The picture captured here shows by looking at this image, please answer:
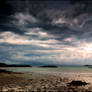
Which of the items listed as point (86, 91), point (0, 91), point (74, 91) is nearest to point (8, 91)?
point (0, 91)

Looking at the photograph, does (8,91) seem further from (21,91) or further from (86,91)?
(86,91)

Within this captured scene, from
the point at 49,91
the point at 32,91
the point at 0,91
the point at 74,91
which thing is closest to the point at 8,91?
the point at 0,91

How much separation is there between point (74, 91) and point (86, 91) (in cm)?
193

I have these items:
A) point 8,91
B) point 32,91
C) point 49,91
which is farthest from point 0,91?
point 49,91

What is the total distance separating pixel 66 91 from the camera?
20484 millimetres

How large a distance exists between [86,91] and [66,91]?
3.22 metres

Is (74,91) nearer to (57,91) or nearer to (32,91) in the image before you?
(57,91)

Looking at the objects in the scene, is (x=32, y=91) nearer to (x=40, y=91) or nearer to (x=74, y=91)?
(x=40, y=91)

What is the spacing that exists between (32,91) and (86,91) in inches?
332

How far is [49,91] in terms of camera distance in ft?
67.1

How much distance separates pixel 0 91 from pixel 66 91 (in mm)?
9936

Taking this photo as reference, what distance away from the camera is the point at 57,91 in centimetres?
2045

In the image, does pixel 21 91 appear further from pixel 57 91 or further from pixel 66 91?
pixel 66 91

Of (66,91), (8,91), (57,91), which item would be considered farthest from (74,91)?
(8,91)
